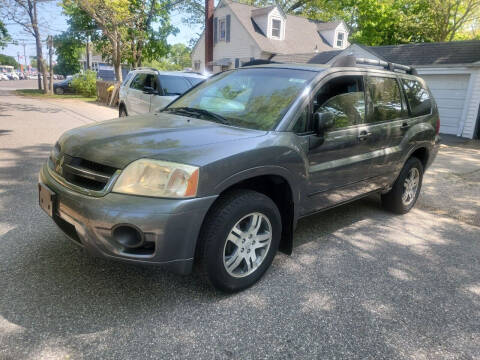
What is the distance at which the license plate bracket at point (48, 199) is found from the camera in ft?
8.69

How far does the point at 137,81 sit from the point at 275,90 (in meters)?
7.12

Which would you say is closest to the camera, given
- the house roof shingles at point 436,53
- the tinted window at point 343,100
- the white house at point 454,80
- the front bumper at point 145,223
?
the front bumper at point 145,223

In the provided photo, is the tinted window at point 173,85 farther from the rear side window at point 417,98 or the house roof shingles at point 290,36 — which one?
the house roof shingles at point 290,36

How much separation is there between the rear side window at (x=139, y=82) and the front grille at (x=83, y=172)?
6.88 metres

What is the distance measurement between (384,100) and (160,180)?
284 cm

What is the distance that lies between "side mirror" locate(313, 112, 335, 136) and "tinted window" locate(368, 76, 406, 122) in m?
0.94

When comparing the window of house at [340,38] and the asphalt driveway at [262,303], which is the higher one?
the window of house at [340,38]

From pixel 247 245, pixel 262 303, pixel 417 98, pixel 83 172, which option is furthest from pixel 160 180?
pixel 417 98

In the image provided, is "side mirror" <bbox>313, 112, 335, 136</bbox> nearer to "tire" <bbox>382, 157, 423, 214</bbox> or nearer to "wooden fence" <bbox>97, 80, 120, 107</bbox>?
"tire" <bbox>382, 157, 423, 214</bbox>

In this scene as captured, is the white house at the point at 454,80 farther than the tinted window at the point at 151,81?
Yes

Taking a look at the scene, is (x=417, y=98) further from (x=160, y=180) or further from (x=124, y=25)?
(x=124, y=25)

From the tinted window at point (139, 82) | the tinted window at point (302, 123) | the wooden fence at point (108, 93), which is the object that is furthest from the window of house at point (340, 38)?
the tinted window at point (302, 123)

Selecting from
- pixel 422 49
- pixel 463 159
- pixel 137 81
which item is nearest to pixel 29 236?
pixel 137 81

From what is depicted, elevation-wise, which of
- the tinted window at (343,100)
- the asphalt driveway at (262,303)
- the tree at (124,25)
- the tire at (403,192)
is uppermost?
the tree at (124,25)
